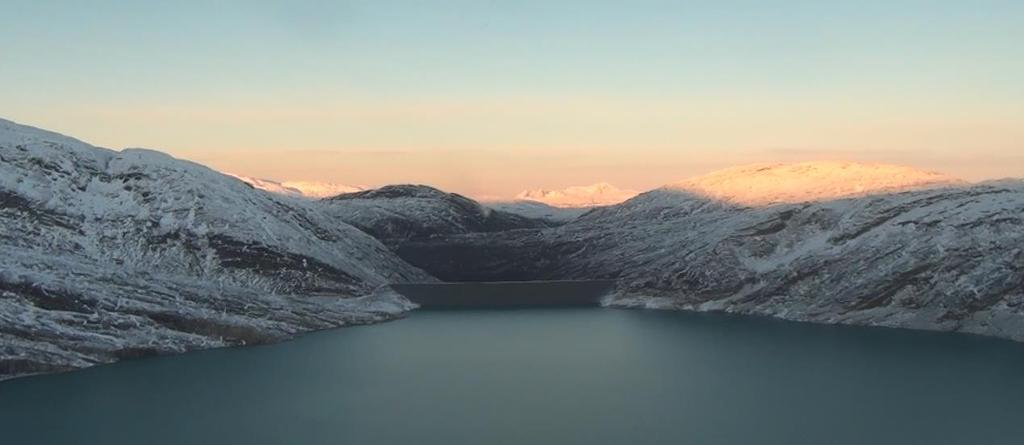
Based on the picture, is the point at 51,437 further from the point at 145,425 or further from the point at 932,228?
the point at 932,228

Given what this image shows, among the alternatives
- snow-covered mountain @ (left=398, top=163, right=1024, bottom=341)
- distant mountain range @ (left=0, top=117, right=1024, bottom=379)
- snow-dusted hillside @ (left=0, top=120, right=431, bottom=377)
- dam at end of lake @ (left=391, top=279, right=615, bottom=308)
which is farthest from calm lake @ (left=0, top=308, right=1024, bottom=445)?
dam at end of lake @ (left=391, top=279, right=615, bottom=308)

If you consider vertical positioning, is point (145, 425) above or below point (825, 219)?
below

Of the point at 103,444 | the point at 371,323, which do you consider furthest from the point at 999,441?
the point at 371,323

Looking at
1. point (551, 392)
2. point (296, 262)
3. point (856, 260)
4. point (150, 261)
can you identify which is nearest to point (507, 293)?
point (296, 262)

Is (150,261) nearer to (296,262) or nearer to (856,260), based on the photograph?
(296,262)

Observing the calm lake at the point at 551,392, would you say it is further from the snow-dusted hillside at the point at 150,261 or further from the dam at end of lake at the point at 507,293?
the dam at end of lake at the point at 507,293

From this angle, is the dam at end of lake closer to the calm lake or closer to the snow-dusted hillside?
the snow-dusted hillside
